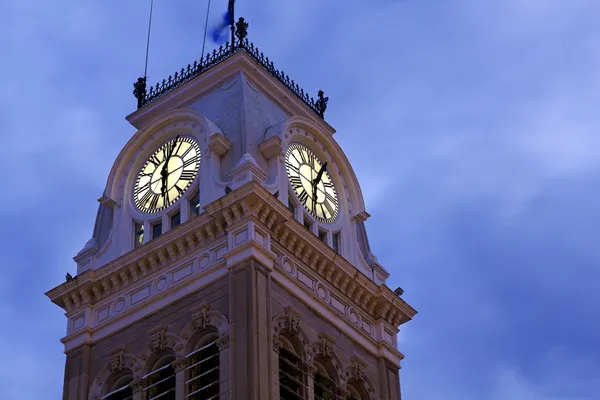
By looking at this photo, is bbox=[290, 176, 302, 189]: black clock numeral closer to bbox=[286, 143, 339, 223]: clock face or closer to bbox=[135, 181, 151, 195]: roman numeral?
bbox=[286, 143, 339, 223]: clock face

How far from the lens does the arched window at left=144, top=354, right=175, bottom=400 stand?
5847cm

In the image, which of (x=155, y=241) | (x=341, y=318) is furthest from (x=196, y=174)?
(x=341, y=318)

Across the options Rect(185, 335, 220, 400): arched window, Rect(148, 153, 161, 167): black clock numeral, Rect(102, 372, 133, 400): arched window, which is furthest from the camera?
Rect(148, 153, 161, 167): black clock numeral

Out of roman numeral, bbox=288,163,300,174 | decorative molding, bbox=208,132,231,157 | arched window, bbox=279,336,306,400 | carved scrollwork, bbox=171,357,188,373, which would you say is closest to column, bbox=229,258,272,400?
arched window, bbox=279,336,306,400

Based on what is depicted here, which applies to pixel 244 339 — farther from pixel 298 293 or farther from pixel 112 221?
pixel 112 221

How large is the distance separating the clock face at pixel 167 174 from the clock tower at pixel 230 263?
75 millimetres

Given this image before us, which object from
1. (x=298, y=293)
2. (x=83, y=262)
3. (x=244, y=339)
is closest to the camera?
(x=244, y=339)

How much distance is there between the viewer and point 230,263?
58969 mm

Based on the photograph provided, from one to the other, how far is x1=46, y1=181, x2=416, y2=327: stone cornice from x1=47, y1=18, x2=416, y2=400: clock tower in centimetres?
5

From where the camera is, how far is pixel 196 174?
63688 millimetres

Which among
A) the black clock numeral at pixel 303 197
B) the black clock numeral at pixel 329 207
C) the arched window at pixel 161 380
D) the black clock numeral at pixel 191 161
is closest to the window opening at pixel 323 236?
the black clock numeral at pixel 303 197

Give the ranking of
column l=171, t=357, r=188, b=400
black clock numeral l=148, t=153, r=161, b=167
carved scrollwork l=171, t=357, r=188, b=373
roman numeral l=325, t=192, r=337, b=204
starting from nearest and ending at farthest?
1. column l=171, t=357, r=188, b=400
2. carved scrollwork l=171, t=357, r=188, b=373
3. black clock numeral l=148, t=153, r=161, b=167
4. roman numeral l=325, t=192, r=337, b=204

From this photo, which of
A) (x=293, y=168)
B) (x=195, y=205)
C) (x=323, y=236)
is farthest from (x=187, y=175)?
(x=323, y=236)

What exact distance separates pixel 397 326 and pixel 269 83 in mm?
11392
